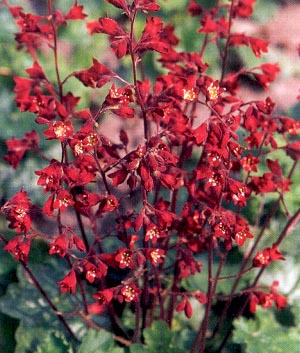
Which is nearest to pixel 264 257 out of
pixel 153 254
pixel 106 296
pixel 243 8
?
pixel 153 254

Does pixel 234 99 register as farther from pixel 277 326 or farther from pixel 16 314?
pixel 16 314

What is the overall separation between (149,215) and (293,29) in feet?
9.85

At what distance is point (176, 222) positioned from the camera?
192 cm

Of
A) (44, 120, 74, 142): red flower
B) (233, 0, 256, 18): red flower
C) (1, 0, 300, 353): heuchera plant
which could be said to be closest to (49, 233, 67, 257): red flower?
(1, 0, 300, 353): heuchera plant

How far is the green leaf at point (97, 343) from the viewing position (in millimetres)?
2064

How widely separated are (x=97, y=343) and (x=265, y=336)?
671 mm

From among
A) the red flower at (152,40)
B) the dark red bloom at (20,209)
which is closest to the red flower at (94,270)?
the dark red bloom at (20,209)

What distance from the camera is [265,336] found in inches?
89.4

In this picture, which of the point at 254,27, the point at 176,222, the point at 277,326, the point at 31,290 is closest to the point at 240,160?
the point at 176,222

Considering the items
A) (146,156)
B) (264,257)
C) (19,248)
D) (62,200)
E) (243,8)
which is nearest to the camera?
(146,156)

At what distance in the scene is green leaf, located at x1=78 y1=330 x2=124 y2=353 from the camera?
2064 millimetres

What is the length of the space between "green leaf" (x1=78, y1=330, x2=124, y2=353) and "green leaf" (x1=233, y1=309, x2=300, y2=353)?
48 centimetres

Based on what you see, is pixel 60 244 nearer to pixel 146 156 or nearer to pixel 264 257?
pixel 146 156

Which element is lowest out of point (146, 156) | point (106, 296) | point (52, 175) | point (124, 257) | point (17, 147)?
point (106, 296)
